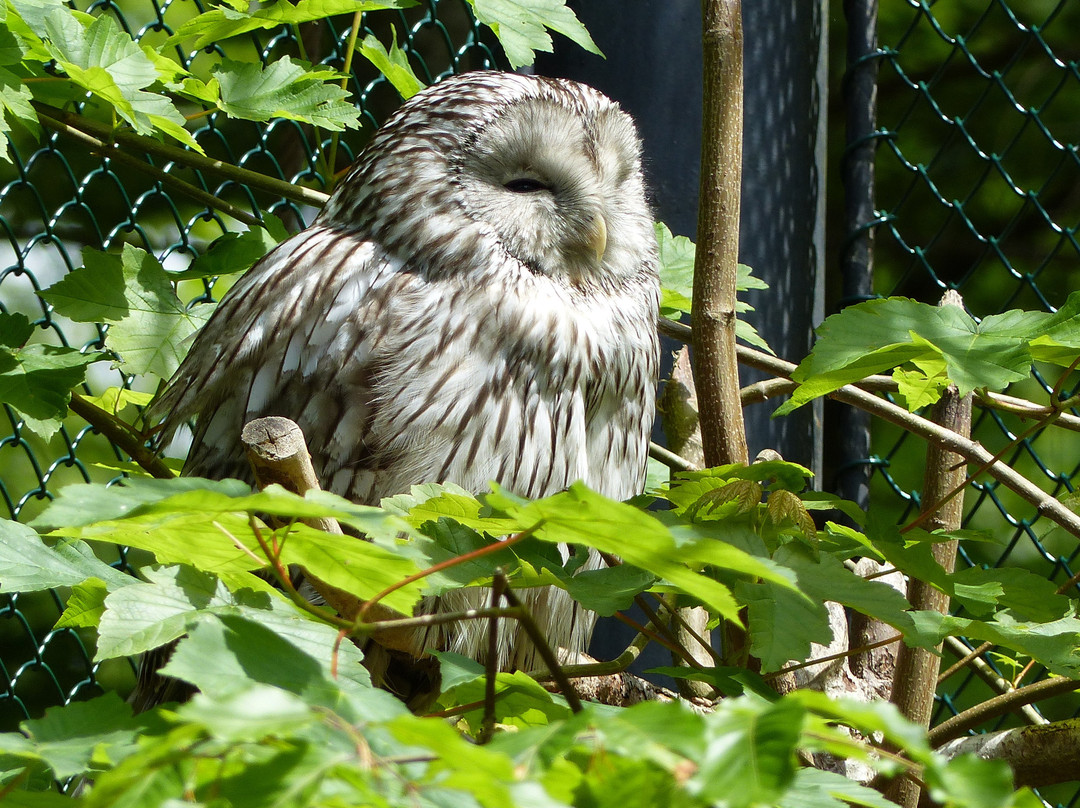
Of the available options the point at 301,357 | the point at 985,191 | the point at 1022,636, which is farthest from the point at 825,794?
the point at 985,191

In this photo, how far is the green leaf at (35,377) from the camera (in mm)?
1390

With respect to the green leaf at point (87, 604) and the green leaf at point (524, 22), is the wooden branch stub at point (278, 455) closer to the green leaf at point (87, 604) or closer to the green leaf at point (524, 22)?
the green leaf at point (87, 604)

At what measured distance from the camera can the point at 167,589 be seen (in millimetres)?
774

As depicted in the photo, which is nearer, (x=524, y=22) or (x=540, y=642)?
(x=540, y=642)

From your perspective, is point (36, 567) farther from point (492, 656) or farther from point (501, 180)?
point (501, 180)

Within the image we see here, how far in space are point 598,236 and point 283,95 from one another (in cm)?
49

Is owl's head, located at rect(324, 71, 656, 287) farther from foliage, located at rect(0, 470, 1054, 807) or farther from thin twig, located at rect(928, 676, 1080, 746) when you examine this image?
thin twig, located at rect(928, 676, 1080, 746)

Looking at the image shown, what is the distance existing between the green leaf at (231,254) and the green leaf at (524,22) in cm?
50

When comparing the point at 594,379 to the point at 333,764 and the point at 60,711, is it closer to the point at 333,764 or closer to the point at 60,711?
the point at 60,711

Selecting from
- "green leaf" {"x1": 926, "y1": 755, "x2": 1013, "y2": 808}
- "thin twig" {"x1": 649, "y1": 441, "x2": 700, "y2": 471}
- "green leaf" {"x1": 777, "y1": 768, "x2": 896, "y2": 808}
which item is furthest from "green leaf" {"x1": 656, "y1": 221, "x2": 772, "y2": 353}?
"green leaf" {"x1": 926, "y1": 755, "x2": 1013, "y2": 808}

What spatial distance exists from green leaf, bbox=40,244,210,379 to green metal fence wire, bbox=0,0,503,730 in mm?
269

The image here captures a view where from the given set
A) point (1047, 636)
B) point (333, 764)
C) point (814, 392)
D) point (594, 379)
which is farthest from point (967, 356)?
point (333, 764)

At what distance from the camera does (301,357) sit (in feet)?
4.95

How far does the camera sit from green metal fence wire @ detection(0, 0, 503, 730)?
2.04 m
